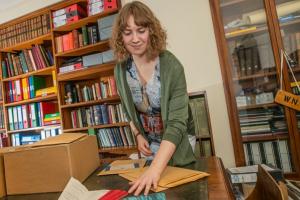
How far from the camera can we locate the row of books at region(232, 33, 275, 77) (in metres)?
1.98

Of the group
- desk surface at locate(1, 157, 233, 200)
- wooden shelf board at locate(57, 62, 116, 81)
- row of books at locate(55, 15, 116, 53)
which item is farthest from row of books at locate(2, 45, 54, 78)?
desk surface at locate(1, 157, 233, 200)

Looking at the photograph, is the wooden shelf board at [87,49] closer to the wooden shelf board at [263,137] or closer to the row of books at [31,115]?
the row of books at [31,115]

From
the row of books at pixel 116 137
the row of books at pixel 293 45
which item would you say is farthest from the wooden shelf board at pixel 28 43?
the row of books at pixel 293 45

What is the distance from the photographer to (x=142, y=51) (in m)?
1.00

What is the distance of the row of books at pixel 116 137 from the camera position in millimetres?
2400

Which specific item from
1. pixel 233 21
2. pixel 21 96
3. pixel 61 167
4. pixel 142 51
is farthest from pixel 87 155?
pixel 21 96

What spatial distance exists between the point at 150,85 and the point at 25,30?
100 inches

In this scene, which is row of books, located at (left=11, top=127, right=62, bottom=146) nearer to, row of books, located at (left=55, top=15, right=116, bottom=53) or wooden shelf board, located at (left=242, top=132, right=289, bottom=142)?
row of books, located at (left=55, top=15, right=116, bottom=53)

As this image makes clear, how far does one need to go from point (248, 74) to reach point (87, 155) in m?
1.65

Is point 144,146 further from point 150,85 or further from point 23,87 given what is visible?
point 23,87

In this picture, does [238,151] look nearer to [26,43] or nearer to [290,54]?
[290,54]

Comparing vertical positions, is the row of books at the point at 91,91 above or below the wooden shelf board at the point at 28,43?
below

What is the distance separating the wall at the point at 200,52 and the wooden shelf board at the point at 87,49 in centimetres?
64

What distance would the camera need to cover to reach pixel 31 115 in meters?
2.88
